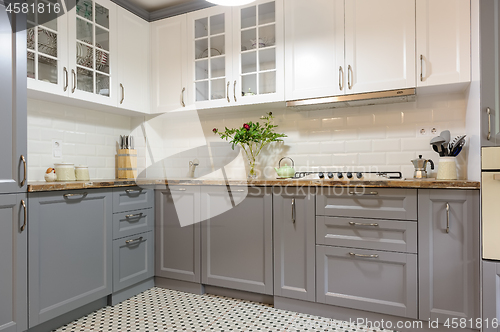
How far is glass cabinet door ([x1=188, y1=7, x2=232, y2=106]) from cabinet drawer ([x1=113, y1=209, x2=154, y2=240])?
106 centimetres

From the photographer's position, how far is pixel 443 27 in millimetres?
2281

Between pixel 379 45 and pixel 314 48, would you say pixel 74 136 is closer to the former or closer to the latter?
pixel 314 48

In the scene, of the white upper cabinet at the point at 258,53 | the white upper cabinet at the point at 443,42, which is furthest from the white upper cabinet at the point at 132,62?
the white upper cabinet at the point at 443,42

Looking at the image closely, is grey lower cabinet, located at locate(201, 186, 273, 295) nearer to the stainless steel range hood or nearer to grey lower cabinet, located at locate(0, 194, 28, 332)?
the stainless steel range hood

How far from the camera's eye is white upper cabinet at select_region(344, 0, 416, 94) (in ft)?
7.80

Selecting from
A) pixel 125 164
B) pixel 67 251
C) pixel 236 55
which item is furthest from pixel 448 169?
pixel 125 164

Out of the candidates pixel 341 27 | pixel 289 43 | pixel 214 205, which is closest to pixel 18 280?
pixel 214 205

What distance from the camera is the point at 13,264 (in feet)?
6.34

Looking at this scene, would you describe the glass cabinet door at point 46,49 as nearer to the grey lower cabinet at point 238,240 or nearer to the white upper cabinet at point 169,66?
the white upper cabinet at point 169,66

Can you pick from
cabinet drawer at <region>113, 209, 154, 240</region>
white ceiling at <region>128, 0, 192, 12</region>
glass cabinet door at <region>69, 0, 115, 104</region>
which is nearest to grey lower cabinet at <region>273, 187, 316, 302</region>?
cabinet drawer at <region>113, 209, 154, 240</region>

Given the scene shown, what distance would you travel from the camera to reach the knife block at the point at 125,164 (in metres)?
3.26

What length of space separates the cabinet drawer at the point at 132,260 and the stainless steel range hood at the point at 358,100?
5.21ft

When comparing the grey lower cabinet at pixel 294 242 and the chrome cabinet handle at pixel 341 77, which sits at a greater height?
the chrome cabinet handle at pixel 341 77

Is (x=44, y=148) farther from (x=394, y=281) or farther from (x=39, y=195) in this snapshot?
(x=394, y=281)
